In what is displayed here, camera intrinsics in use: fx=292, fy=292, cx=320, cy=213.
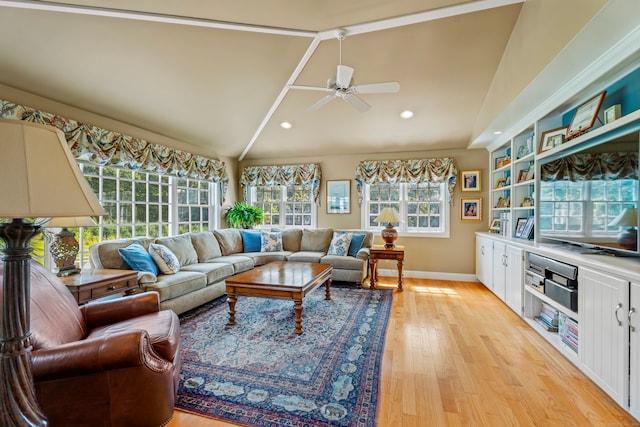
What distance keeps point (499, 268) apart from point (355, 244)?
2108 millimetres

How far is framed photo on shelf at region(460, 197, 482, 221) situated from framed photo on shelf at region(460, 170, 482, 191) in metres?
0.19

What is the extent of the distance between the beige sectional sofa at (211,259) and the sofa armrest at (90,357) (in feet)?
5.52

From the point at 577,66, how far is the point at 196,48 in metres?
3.47

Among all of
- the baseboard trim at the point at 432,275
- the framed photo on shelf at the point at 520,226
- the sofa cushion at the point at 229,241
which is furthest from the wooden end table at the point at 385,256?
the sofa cushion at the point at 229,241

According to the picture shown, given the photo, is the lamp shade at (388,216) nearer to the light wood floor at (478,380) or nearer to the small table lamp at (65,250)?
the light wood floor at (478,380)

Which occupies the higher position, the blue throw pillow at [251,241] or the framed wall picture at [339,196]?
the framed wall picture at [339,196]

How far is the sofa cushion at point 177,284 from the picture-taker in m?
3.02

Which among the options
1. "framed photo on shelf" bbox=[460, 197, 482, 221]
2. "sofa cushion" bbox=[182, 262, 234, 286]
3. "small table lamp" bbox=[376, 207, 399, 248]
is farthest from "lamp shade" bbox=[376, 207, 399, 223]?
"sofa cushion" bbox=[182, 262, 234, 286]

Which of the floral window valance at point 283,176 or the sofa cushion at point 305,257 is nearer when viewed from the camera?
the sofa cushion at point 305,257

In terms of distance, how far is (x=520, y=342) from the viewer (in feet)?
9.04

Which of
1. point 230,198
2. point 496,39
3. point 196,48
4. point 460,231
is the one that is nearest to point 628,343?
point 496,39

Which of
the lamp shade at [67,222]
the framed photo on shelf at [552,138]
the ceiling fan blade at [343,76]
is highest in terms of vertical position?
the ceiling fan blade at [343,76]

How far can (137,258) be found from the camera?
125 inches

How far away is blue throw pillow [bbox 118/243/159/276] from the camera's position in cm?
313
